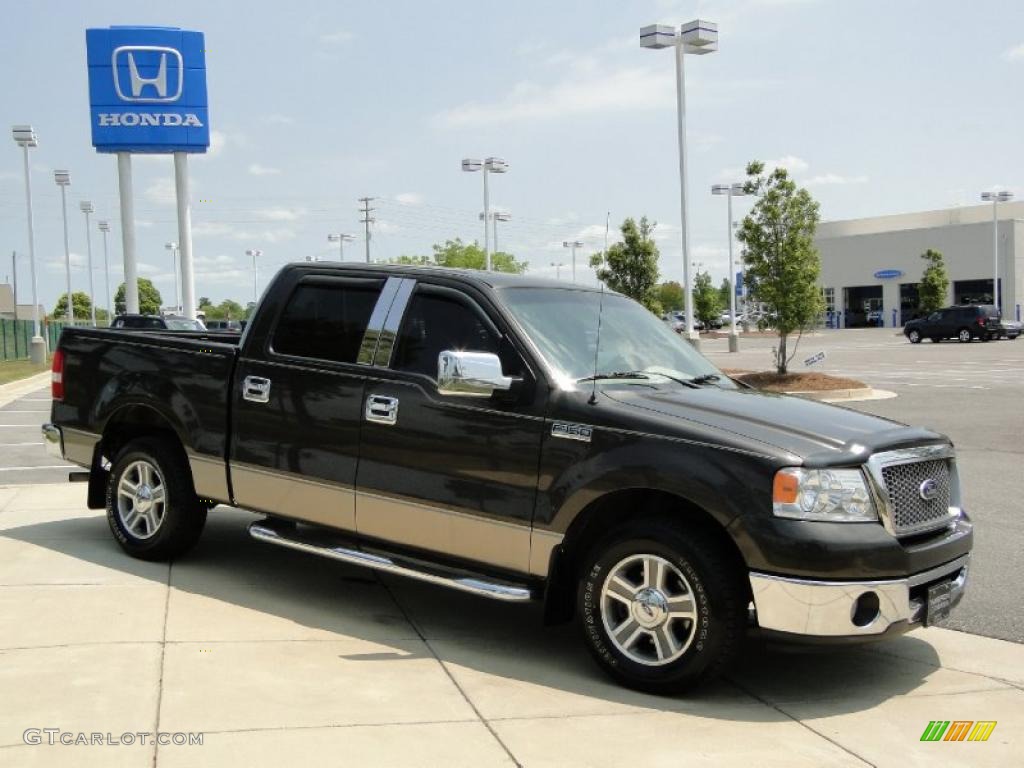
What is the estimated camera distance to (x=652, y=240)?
1217 inches

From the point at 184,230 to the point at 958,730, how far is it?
129 feet

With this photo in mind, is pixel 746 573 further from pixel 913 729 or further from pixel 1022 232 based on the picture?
pixel 1022 232

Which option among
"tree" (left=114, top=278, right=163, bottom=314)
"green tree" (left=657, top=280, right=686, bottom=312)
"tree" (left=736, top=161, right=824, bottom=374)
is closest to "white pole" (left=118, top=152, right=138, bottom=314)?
"tree" (left=736, top=161, right=824, bottom=374)

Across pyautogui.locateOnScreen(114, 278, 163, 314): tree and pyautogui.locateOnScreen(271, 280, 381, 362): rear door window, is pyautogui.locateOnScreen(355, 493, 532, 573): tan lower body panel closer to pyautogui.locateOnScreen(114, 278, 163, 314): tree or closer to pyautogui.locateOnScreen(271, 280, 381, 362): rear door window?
pyautogui.locateOnScreen(271, 280, 381, 362): rear door window

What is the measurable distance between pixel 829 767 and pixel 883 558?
91 cm

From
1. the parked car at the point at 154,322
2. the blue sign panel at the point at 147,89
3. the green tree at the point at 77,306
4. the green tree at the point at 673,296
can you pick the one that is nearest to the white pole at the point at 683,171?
the parked car at the point at 154,322

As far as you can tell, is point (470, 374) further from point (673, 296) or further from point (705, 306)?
point (673, 296)

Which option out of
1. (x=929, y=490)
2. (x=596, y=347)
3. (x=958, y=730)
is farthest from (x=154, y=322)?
(x=958, y=730)

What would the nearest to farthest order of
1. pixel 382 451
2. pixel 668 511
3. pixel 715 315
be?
pixel 668 511 → pixel 382 451 → pixel 715 315

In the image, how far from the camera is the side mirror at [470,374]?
5000 mm

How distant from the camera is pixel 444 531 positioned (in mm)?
5438

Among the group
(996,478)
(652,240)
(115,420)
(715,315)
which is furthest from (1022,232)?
(115,420)

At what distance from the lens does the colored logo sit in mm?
4488

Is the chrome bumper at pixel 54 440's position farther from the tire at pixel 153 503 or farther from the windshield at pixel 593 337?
the windshield at pixel 593 337
